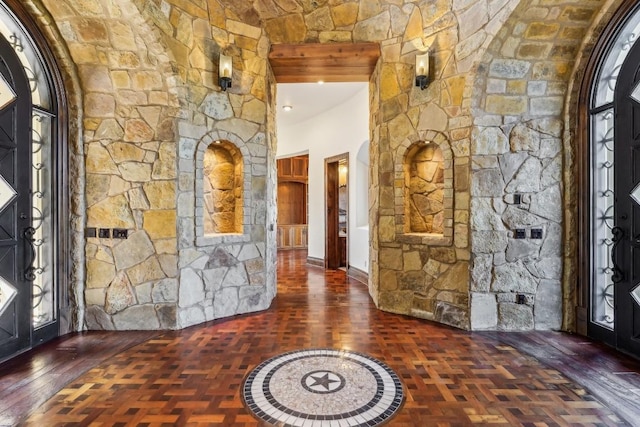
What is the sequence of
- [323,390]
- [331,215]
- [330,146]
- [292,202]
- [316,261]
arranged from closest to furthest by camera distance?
[323,390]
[330,146]
[331,215]
[316,261]
[292,202]

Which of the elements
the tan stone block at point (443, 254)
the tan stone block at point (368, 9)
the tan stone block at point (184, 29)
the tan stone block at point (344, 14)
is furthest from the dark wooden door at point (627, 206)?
the tan stone block at point (184, 29)

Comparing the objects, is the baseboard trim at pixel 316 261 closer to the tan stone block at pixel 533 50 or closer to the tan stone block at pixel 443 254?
the tan stone block at pixel 443 254

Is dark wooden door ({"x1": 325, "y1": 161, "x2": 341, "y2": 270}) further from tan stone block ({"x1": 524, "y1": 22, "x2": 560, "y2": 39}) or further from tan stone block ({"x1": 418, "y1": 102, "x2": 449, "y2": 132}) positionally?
tan stone block ({"x1": 524, "y1": 22, "x2": 560, "y2": 39})

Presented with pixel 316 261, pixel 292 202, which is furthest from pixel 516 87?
pixel 292 202

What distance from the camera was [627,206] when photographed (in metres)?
2.54

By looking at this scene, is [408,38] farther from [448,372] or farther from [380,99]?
[448,372]

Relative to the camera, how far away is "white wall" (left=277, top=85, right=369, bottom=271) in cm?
532

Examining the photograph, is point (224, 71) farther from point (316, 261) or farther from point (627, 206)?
point (316, 261)

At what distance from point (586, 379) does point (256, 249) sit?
3010mm

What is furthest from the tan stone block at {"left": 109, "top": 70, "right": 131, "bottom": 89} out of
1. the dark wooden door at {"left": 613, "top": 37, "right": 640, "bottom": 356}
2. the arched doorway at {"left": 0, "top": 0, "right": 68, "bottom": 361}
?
the dark wooden door at {"left": 613, "top": 37, "right": 640, "bottom": 356}

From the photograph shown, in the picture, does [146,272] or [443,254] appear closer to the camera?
[146,272]

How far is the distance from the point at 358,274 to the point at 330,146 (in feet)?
8.29

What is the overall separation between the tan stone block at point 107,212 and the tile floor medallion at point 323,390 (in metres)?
1.97

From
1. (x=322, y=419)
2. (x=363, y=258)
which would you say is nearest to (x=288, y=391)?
(x=322, y=419)
